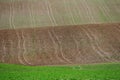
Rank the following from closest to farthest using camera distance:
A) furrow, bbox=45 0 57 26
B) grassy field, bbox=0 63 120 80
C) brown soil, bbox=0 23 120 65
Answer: grassy field, bbox=0 63 120 80 < brown soil, bbox=0 23 120 65 < furrow, bbox=45 0 57 26

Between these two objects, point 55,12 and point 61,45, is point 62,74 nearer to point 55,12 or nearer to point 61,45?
point 61,45

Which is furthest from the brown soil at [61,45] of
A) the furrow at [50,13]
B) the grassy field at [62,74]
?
the grassy field at [62,74]

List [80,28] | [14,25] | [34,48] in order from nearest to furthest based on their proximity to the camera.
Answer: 1. [34,48]
2. [80,28]
3. [14,25]

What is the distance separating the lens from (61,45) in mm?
43500

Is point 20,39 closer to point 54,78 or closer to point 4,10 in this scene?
point 4,10

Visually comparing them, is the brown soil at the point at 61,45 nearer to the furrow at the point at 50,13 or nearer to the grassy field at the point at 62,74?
the furrow at the point at 50,13

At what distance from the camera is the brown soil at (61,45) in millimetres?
40062

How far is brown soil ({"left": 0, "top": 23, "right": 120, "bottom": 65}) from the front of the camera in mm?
40062

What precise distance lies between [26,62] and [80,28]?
10.7m

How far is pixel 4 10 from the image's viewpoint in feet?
184

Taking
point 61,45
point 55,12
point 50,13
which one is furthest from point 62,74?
point 55,12

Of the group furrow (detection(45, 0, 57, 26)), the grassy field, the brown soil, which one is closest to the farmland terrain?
furrow (detection(45, 0, 57, 26))

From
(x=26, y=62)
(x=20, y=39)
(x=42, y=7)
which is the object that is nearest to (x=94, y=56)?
(x=26, y=62)

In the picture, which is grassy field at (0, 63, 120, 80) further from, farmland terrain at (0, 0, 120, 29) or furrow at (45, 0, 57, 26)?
furrow at (45, 0, 57, 26)
